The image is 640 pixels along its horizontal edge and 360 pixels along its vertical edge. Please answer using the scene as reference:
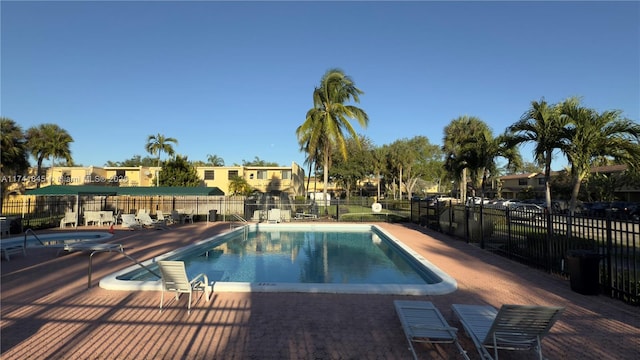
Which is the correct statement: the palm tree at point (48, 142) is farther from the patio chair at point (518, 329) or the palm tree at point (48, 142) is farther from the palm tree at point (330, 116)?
the patio chair at point (518, 329)

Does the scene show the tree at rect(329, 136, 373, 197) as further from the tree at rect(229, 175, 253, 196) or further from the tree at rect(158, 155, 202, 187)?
the tree at rect(158, 155, 202, 187)

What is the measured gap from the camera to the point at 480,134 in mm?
22938

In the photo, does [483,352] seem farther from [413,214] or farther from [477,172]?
[477,172]

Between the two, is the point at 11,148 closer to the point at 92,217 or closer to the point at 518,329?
the point at 92,217

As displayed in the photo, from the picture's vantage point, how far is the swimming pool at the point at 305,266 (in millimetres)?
6730

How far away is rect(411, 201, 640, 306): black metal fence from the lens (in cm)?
619

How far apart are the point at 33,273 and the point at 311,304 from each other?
7099 mm

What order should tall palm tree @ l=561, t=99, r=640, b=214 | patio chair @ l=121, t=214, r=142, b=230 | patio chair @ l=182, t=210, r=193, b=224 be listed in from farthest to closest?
patio chair @ l=182, t=210, r=193, b=224
patio chair @ l=121, t=214, r=142, b=230
tall palm tree @ l=561, t=99, r=640, b=214

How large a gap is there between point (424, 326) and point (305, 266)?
6673mm

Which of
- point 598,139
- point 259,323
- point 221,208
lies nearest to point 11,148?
point 221,208

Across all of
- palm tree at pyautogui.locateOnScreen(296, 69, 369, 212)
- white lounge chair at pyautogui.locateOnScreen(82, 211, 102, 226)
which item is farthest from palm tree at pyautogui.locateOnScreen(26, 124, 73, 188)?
palm tree at pyautogui.locateOnScreen(296, 69, 369, 212)

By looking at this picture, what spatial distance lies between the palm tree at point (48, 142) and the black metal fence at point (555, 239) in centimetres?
4339

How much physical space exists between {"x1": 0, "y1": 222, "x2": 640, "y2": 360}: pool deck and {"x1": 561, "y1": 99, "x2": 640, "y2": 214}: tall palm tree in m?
5.62

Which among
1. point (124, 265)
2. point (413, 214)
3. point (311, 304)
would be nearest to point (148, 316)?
point (311, 304)
